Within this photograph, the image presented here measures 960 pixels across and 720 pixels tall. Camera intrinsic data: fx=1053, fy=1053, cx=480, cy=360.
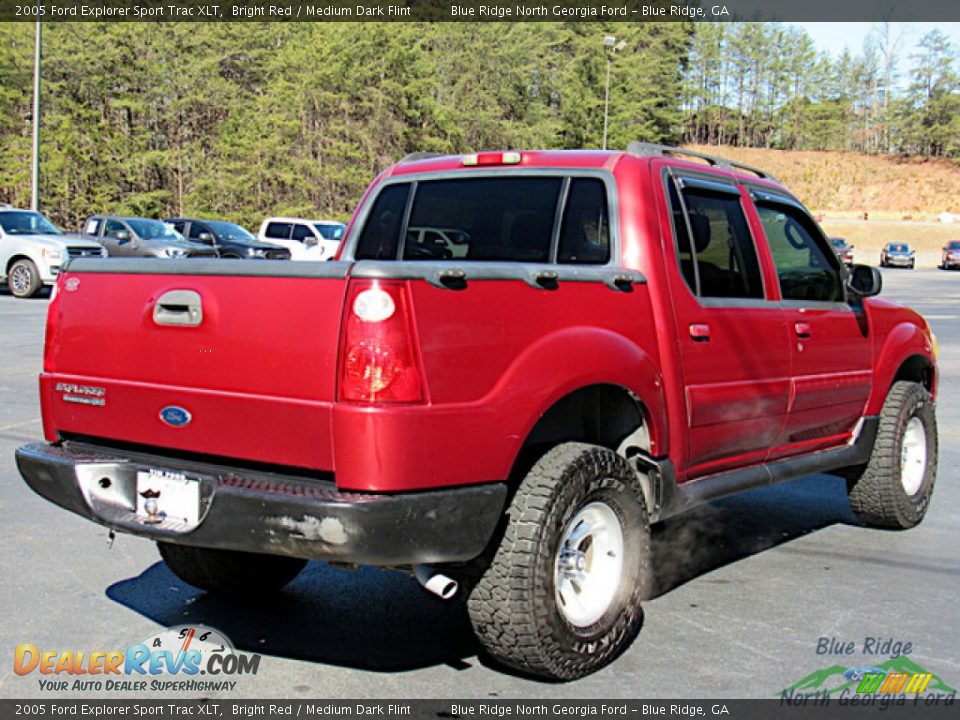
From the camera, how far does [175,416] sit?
366cm

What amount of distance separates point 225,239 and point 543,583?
25720 millimetres

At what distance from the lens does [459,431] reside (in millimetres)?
3365

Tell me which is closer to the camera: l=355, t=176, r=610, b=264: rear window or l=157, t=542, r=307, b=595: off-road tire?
l=157, t=542, r=307, b=595: off-road tire

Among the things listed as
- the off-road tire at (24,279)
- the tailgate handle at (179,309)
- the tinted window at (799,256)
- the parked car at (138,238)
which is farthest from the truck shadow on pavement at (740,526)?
the parked car at (138,238)

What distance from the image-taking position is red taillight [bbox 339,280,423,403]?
322 centimetres

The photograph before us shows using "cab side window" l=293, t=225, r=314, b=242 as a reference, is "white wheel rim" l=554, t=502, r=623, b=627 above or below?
below

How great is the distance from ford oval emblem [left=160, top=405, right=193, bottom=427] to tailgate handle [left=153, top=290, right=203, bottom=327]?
0.30 metres

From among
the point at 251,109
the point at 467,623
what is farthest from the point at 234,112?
the point at 467,623

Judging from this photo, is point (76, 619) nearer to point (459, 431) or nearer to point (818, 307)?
point (459, 431)

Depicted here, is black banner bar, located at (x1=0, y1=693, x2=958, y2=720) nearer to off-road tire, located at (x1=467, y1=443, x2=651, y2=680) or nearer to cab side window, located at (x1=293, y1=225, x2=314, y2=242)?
off-road tire, located at (x1=467, y1=443, x2=651, y2=680)

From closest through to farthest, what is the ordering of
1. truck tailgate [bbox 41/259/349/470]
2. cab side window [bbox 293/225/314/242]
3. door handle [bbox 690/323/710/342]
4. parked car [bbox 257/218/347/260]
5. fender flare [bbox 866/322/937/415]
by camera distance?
1. truck tailgate [bbox 41/259/349/470]
2. door handle [bbox 690/323/710/342]
3. fender flare [bbox 866/322/937/415]
4. parked car [bbox 257/218/347/260]
5. cab side window [bbox 293/225/314/242]

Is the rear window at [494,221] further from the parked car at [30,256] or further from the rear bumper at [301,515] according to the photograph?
the parked car at [30,256]

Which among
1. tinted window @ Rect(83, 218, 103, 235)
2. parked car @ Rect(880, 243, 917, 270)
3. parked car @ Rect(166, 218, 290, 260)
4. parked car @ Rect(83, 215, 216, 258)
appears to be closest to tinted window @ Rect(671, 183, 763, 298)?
parked car @ Rect(83, 215, 216, 258)

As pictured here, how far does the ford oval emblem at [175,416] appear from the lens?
3.63m
